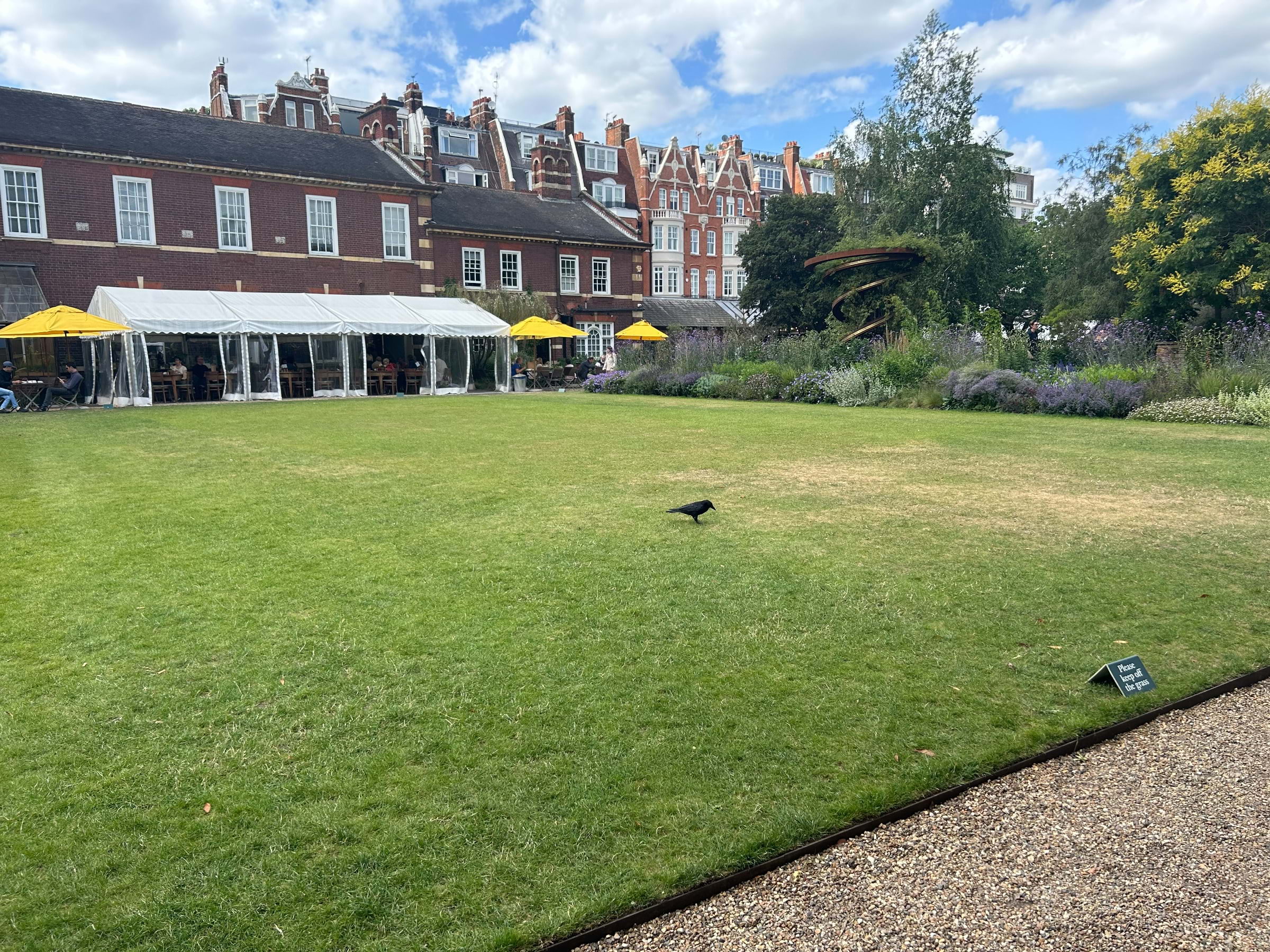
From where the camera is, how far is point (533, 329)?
30.2 m

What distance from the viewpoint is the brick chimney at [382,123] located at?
122 feet

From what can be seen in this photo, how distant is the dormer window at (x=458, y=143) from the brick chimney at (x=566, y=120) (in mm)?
5124

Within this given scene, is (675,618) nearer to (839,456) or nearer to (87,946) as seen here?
(87,946)

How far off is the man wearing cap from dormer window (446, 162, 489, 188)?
28973 millimetres

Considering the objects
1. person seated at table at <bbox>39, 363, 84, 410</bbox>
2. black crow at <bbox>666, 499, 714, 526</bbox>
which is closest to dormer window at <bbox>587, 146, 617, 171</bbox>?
person seated at table at <bbox>39, 363, 84, 410</bbox>

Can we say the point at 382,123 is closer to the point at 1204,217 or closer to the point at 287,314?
the point at 287,314

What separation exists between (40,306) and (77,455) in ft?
54.8

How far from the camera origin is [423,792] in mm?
3002

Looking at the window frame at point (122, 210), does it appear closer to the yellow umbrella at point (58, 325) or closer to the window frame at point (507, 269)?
the yellow umbrella at point (58, 325)

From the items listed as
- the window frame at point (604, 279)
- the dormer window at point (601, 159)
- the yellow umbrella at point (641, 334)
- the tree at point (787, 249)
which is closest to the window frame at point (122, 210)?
the yellow umbrella at point (641, 334)

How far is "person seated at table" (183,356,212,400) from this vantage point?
1021 inches

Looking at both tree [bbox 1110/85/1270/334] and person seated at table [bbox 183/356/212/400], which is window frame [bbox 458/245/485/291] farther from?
tree [bbox 1110/85/1270/334]

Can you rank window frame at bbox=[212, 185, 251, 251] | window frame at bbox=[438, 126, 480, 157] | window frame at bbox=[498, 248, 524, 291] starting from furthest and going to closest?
window frame at bbox=[438, 126, 480, 157] → window frame at bbox=[498, 248, 524, 291] → window frame at bbox=[212, 185, 251, 251]

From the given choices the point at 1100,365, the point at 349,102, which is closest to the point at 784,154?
the point at 349,102
